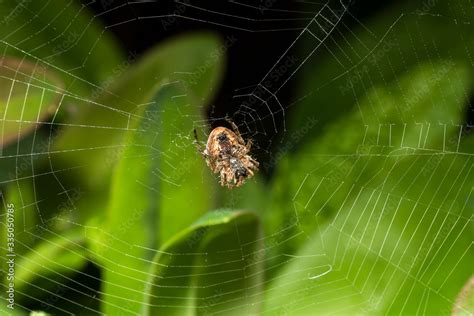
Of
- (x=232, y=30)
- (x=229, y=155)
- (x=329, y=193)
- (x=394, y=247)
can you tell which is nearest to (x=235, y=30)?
(x=232, y=30)

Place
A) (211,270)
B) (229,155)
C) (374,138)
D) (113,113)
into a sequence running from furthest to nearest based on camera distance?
(229,155) < (374,138) < (113,113) < (211,270)

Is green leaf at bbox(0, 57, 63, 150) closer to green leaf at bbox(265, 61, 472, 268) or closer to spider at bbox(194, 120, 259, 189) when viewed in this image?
spider at bbox(194, 120, 259, 189)

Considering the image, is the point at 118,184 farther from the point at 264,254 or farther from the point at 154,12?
the point at 154,12

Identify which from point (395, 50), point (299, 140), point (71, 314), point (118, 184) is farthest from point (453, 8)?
point (71, 314)

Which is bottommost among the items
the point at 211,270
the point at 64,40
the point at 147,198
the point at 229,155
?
the point at 211,270

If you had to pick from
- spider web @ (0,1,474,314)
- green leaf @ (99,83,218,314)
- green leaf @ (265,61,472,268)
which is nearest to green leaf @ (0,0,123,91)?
spider web @ (0,1,474,314)

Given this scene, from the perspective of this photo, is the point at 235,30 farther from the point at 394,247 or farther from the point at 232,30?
the point at 394,247

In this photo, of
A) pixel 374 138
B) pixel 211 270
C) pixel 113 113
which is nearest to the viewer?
pixel 211 270
